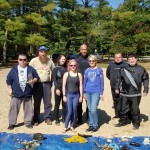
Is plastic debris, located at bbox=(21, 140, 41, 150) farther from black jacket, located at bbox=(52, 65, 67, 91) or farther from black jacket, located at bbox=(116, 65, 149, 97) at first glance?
black jacket, located at bbox=(116, 65, 149, 97)

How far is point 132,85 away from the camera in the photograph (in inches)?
245

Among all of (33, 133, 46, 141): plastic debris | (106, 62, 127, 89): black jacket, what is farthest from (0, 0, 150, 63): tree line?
(33, 133, 46, 141): plastic debris

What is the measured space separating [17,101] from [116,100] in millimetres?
2326

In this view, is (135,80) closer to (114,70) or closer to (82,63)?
(114,70)

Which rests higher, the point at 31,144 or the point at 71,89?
the point at 71,89

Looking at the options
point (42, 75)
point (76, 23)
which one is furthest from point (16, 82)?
point (76, 23)

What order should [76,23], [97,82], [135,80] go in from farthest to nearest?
[76,23] → [135,80] → [97,82]

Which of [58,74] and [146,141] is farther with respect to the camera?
[58,74]

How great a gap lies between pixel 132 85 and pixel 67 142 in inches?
77.2

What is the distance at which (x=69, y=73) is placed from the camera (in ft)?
19.6

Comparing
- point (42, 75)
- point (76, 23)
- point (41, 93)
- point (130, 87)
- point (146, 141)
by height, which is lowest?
point (146, 141)

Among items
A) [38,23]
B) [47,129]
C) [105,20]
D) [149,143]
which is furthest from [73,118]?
[105,20]

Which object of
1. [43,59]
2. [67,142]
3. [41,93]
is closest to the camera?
[67,142]

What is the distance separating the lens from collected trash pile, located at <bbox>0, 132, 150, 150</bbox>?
4.95m
